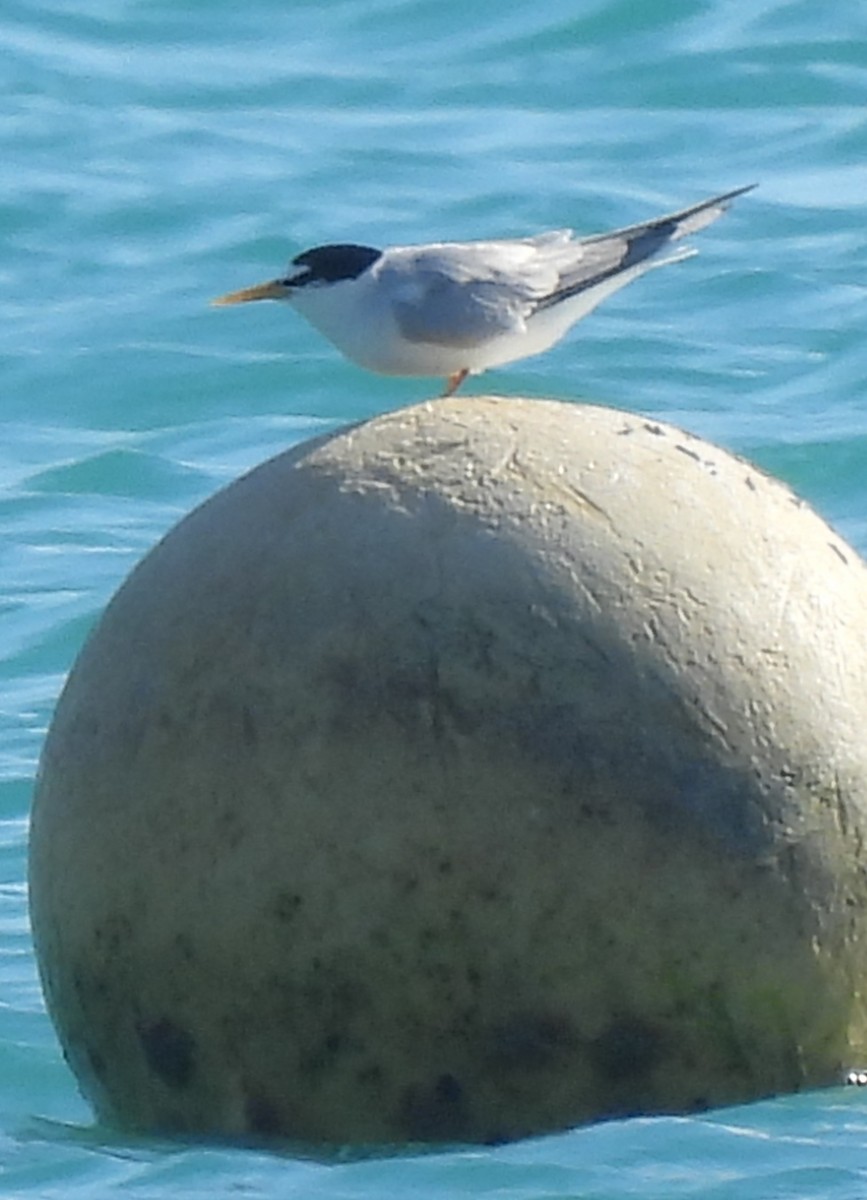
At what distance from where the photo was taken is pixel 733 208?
14539 mm

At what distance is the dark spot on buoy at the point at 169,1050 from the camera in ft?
18.5

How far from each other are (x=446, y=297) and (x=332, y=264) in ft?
1.23

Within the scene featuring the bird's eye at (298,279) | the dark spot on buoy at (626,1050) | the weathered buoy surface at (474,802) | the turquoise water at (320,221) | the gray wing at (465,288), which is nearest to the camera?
the weathered buoy surface at (474,802)

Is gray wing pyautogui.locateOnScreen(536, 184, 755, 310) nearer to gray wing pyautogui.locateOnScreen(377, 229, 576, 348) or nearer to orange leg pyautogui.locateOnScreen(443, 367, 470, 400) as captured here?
gray wing pyautogui.locateOnScreen(377, 229, 576, 348)

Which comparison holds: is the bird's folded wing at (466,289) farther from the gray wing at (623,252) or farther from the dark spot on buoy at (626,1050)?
the dark spot on buoy at (626,1050)

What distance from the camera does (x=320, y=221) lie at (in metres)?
14.4

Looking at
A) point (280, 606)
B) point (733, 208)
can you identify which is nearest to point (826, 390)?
point (733, 208)

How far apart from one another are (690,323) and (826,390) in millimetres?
1118

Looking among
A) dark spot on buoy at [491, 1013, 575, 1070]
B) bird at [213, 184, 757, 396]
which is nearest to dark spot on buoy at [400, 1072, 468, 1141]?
dark spot on buoy at [491, 1013, 575, 1070]

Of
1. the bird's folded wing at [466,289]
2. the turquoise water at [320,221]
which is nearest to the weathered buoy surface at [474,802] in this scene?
the turquoise water at [320,221]

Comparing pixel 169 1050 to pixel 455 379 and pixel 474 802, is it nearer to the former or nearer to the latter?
pixel 474 802

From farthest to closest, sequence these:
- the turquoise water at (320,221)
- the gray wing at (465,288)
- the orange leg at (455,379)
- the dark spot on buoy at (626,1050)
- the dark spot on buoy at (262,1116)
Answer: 1. the turquoise water at (320,221)
2. the orange leg at (455,379)
3. the gray wing at (465,288)
4. the dark spot on buoy at (262,1116)
5. the dark spot on buoy at (626,1050)

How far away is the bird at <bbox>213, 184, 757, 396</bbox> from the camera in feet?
23.4

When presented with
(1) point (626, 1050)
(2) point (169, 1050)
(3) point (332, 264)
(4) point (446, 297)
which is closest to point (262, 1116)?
(2) point (169, 1050)
